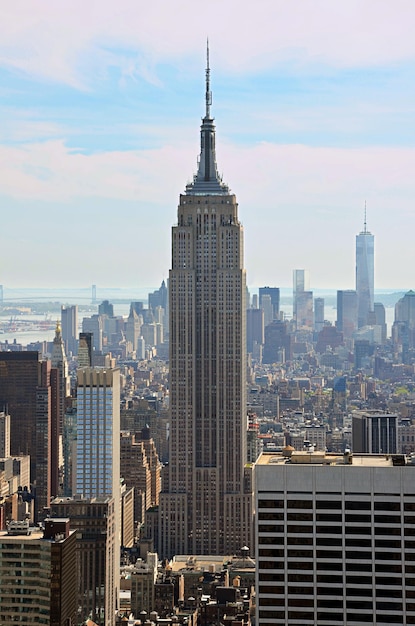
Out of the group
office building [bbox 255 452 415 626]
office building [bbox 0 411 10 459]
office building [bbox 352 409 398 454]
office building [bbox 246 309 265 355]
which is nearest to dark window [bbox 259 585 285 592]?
office building [bbox 255 452 415 626]

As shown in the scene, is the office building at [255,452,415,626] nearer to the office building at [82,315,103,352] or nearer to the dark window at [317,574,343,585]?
the dark window at [317,574,343,585]

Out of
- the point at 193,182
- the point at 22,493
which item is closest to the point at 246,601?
the point at 22,493

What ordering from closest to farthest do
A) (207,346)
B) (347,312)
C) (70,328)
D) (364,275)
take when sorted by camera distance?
(70,328) → (207,346) → (364,275) → (347,312)

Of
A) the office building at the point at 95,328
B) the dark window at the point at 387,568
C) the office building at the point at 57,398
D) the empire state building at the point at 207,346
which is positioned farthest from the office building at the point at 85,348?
the dark window at the point at 387,568

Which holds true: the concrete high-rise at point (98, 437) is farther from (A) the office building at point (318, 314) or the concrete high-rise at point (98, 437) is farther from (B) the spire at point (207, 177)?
(A) the office building at point (318, 314)

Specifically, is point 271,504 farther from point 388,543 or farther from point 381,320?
point 381,320

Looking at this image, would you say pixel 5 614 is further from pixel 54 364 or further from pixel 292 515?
pixel 54 364

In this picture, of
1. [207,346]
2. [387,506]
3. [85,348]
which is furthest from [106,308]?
[387,506]
